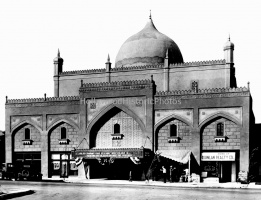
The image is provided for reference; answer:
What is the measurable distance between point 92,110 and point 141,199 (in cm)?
1617

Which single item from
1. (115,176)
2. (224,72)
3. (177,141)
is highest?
(224,72)

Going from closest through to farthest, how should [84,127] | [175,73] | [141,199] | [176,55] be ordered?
[141,199] → [84,127] → [175,73] → [176,55]

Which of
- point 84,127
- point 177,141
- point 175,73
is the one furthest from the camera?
point 175,73

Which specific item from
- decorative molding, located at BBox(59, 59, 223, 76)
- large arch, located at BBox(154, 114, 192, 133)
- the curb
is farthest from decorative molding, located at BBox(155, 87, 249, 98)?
the curb

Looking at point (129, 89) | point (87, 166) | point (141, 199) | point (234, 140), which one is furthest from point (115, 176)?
point (141, 199)

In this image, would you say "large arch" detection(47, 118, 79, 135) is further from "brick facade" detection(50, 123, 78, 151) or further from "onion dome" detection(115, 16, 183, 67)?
"onion dome" detection(115, 16, 183, 67)

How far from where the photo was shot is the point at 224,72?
32719 mm

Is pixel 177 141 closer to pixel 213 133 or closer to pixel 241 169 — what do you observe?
pixel 213 133

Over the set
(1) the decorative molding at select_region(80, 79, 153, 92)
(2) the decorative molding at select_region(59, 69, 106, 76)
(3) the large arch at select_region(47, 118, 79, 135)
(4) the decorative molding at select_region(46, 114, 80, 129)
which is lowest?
(3) the large arch at select_region(47, 118, 79, 135)

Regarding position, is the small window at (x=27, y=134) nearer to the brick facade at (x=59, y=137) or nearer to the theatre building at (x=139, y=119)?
the theatre building at (x=139, y=119)

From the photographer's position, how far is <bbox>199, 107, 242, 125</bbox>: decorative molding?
27.6 meters

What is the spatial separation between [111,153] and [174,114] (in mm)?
5282

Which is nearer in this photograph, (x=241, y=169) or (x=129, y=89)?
(x=241, y=169)

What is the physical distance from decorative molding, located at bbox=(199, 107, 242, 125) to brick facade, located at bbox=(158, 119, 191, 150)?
131 centimetres
